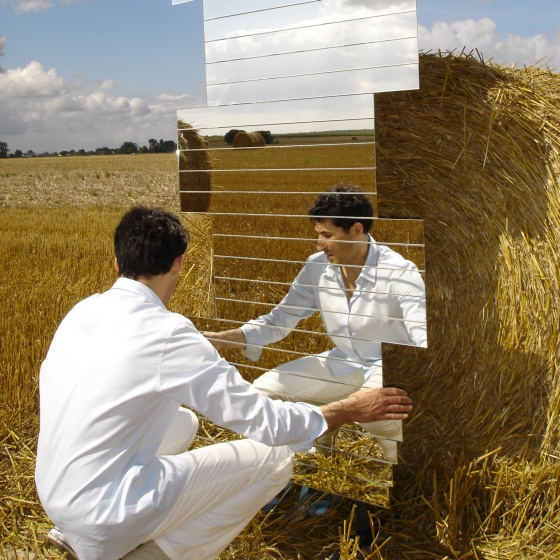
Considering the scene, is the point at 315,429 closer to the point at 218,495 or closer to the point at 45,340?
the point at 218,495

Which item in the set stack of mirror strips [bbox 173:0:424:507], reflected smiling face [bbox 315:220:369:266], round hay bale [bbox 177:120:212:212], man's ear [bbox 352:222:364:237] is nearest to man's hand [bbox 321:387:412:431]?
stack of mirror strips [bbox 173:0:424:507]

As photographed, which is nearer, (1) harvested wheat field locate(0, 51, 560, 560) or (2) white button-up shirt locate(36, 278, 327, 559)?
(2) white button-up shirt locate(36, 278, 327, 559)

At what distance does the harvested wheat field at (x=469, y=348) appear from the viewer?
3.00 meters

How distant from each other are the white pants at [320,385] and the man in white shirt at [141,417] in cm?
44

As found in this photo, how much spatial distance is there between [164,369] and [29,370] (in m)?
2.98

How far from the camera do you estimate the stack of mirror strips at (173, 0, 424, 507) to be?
276cm

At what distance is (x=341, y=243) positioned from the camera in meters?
2.96

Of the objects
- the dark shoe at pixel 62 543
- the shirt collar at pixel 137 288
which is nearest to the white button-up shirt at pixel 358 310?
the shirt collar at pixel 137 288

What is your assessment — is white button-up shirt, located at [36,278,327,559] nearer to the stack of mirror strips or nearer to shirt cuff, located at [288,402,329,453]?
shirt cuff, located at [288,402,329,453]

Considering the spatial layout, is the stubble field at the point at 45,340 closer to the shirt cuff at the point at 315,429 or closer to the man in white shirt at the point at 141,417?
the shirt cuff at the point at 315,429

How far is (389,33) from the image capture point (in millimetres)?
2684

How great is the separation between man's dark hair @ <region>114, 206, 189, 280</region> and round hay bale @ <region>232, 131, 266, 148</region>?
2.76 feet

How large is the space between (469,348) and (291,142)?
140cm

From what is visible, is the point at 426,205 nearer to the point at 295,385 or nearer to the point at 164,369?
the point at 295,385
